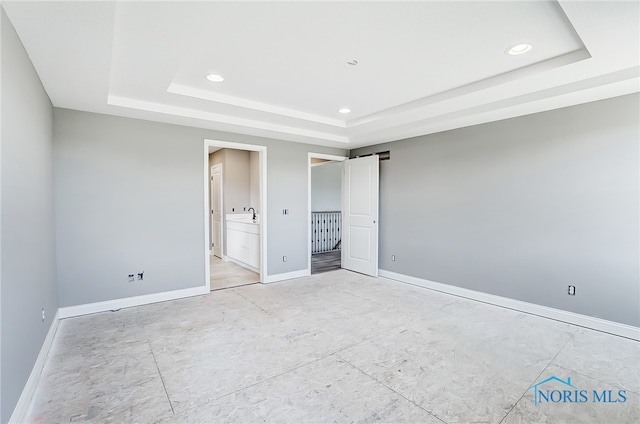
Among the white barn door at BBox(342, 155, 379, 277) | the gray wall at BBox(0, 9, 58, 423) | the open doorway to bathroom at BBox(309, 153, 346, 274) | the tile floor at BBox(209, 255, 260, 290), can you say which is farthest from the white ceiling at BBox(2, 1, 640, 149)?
the open doorway to bathroom at BBox(309, 153, 346, 274)

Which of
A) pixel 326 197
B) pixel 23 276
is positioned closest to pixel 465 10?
pixel 23 276

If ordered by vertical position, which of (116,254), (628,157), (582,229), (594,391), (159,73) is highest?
(159,73)

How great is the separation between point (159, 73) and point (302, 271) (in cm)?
381

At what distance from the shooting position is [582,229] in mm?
3406

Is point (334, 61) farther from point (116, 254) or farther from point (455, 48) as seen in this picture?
point (116, 254)

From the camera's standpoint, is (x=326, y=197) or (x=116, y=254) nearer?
(x=116, y=254)

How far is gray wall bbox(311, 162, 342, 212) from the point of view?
29.1ft

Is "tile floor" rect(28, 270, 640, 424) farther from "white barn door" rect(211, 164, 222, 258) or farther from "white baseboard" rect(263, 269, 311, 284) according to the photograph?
"white barn door" rect(211, 164, 222, 258)

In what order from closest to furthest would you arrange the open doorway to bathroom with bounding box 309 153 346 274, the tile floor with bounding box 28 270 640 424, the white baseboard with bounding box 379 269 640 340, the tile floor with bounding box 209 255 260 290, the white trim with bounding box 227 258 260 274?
the tile floor with bounding box 28 270 640 424
the white baseboard with bounding box 379 269 640 340
the tile floor with bounding box 209 255 260 290
the white trim with bounding box 227 258 260 274
the open doorway to bathroom with bounding box 309 153 346 274

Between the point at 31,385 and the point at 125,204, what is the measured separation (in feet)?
7.29

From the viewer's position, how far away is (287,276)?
5410 mm

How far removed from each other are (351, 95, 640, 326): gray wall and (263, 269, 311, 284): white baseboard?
1712 mm

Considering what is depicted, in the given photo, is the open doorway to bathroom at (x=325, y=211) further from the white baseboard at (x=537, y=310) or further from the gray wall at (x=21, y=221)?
the gray wall at (x=21, y=221)

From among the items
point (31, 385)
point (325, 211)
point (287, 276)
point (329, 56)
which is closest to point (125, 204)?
point (31, 385)
